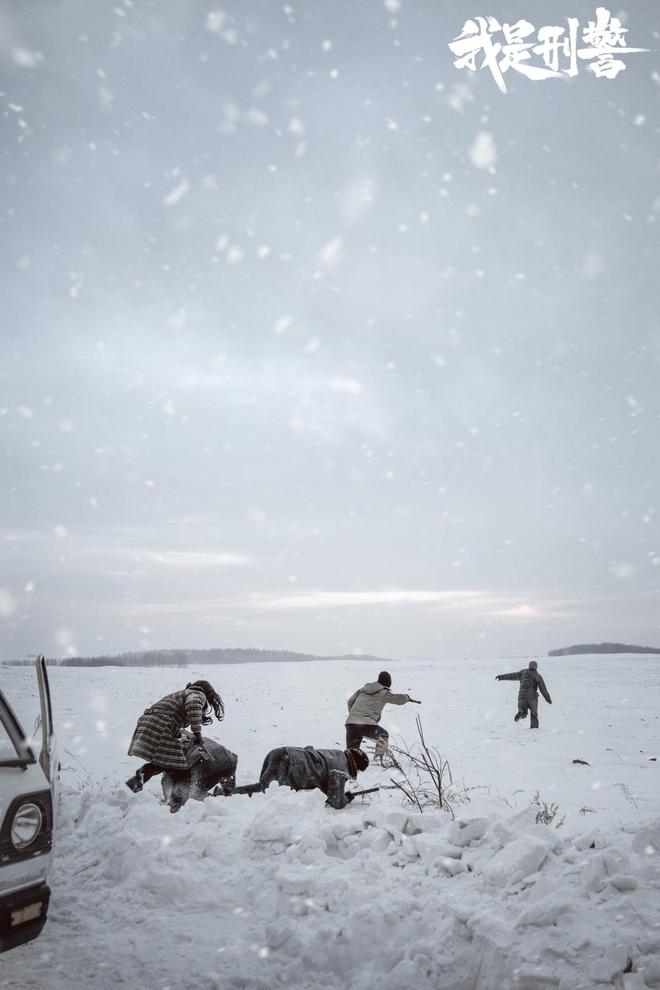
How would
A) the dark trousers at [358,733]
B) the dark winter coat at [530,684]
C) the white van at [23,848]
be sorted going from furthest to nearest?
the dark winter coat at [530,684], the dark trousers at [358,733], the white van at [23,848]

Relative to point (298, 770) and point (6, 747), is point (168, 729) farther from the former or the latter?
point (6, 747)

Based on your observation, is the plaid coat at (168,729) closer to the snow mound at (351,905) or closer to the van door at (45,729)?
the snow mound at (351,905)

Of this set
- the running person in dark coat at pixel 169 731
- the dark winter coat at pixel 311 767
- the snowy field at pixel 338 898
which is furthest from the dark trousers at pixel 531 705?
the running person in dark coat at pixel 169 731

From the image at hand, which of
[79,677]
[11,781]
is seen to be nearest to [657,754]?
[11,781]

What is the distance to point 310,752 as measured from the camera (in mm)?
7164

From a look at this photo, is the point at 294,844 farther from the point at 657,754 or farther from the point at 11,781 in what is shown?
the point at 657,754

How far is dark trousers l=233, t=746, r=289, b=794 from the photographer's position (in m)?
6.91

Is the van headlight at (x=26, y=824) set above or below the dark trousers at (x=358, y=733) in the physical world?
above

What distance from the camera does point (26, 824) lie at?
3029 millimetres

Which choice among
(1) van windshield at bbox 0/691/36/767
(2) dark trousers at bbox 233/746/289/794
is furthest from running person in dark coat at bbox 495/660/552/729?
(1) van windshield at bbox 0/691/36/767

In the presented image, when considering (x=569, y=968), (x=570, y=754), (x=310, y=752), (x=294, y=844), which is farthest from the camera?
(x=570, y=754)

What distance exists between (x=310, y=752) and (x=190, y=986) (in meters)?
3.96

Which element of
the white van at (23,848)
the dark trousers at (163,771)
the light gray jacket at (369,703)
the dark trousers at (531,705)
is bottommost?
the dark trousers at (531,705)

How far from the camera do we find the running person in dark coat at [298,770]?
22.6 ft
